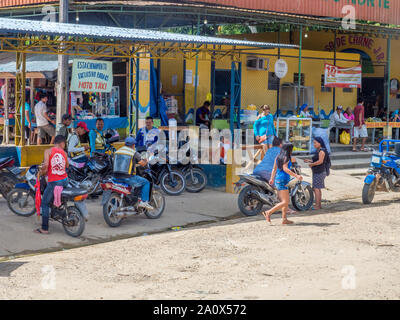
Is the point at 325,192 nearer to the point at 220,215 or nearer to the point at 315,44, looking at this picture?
the point at 220,215

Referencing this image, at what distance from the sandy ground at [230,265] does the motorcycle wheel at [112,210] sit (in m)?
0.83

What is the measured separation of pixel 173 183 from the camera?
46.5ft

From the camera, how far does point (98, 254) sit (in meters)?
9.28

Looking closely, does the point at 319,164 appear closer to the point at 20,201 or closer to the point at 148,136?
the point at 148,136

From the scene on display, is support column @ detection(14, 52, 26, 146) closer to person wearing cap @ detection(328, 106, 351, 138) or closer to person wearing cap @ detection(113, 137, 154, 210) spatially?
person wearing cap @ detection(113, 137, 154, 210)

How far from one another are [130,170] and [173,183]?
9.35ft

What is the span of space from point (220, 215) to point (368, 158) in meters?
9.57

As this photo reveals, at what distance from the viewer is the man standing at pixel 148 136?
564 inches

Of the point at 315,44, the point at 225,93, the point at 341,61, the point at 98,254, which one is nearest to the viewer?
the point at 98,254

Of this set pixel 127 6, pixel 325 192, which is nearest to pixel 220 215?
pixel 325 192

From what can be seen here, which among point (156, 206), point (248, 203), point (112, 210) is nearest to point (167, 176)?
point (156, 206)

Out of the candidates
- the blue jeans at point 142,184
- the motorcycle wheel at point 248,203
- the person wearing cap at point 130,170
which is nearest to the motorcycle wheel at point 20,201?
the person wearing cap at point 130,170

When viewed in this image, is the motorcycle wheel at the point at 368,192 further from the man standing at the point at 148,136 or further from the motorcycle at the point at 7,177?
the motorcycle at the point at 7,177
